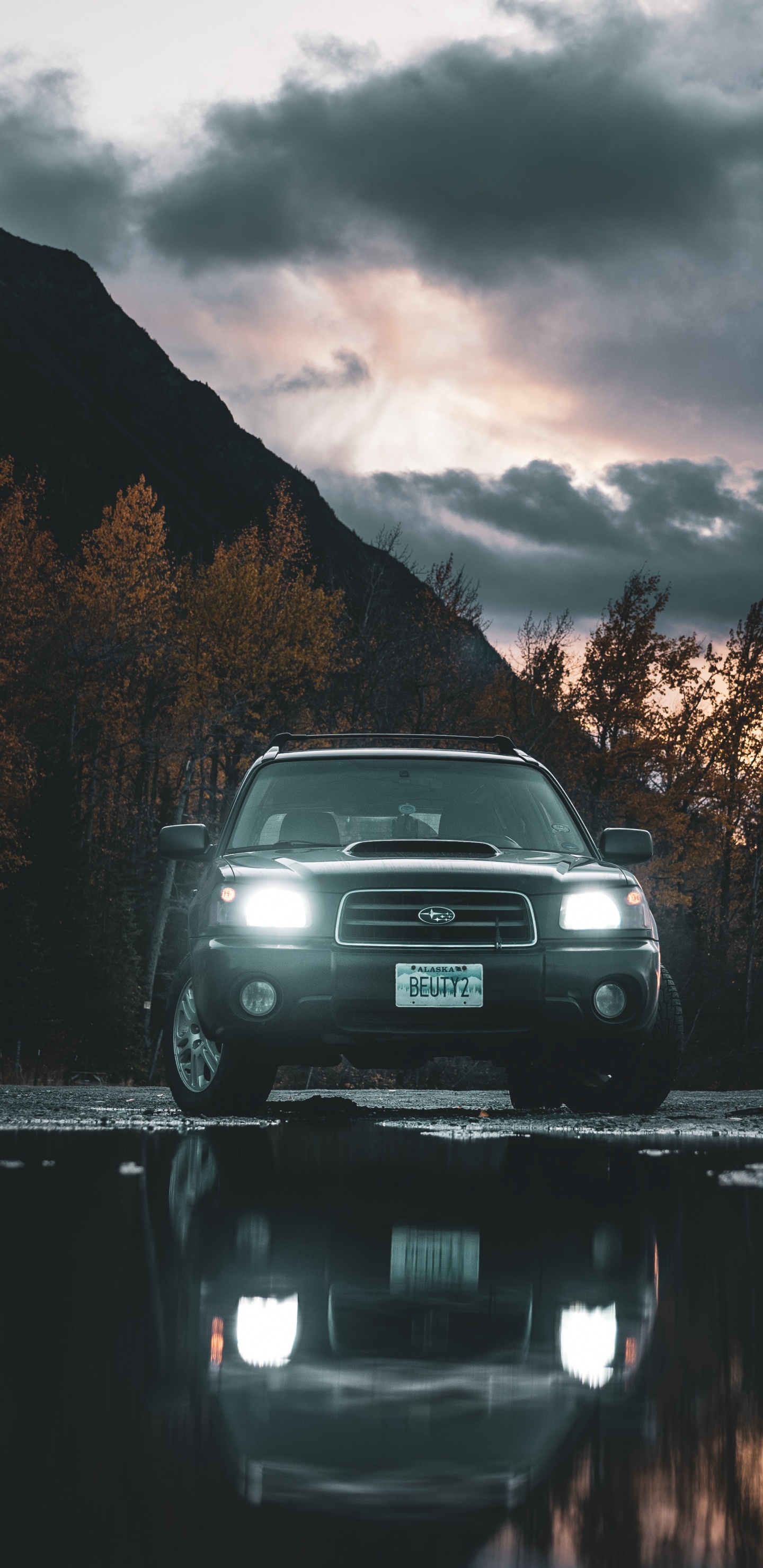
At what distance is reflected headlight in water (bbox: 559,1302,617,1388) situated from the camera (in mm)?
3191

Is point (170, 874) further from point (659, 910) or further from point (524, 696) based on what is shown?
point (659, 910)

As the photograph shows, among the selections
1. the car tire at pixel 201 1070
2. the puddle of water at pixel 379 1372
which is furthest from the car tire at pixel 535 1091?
the puddle of water at pixel 379 1372

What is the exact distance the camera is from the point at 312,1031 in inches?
267

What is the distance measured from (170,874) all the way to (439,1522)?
43.8 metres

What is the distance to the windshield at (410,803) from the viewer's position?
8.23 metres

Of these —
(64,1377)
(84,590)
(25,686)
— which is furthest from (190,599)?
(64,1377)

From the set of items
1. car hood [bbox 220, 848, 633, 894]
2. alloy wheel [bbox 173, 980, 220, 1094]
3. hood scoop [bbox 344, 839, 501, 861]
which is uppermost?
hood scoop [bbox 344, 839, 501, 861]

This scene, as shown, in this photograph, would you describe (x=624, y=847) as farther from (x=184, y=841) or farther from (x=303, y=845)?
(x=184, y=841)

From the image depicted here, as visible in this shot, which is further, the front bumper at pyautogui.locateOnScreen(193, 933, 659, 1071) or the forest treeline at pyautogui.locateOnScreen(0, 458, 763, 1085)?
the forest treeline at pyautogui.locateOnScreen(0, 458, 763, 1085)

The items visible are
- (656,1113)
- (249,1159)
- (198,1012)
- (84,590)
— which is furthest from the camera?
(84,590)

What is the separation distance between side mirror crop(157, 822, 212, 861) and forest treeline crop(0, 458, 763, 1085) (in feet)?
99.4

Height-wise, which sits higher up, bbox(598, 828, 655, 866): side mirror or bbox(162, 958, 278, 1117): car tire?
bbox(598, 828, 655, 866): side mirror

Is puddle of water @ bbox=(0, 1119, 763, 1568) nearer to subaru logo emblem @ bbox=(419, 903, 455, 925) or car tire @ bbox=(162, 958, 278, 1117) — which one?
subaru logo emblem @ bbox=(419, 903, 455, 925)

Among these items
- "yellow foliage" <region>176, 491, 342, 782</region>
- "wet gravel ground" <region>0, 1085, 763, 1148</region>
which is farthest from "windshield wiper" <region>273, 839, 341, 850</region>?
"yellow foliage" <region>176, 491, 342, 782</region>
